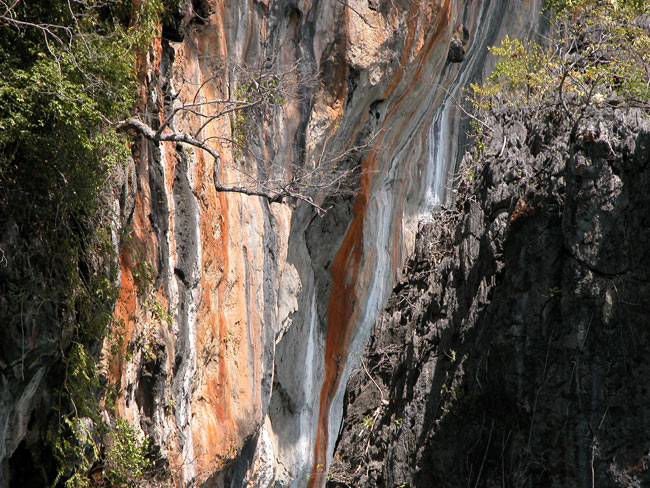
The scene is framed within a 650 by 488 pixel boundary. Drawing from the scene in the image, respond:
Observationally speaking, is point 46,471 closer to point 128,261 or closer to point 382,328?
point 128,261

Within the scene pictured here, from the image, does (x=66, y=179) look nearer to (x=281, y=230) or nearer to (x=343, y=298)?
(x=281, y=230)

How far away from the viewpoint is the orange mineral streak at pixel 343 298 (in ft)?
43.6

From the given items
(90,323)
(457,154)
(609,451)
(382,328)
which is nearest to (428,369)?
(382,328)

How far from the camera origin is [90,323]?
6.00 m

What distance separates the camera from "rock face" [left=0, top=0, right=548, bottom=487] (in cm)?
720

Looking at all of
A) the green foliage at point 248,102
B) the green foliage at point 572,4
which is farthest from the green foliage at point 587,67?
the green foliage at point 248,102

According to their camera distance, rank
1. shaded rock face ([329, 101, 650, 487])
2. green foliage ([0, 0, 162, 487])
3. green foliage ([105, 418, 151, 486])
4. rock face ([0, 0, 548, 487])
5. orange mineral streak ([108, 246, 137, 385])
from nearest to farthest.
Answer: green foliage ([0, 0, 162, 487])
green foliage ([105, 418, 151, 486])
orange mineral streak ([108, 246, 137, 385])
rock face ([0, 0, 548, 487])
shaded rock face ([329, 101, 650, 487])

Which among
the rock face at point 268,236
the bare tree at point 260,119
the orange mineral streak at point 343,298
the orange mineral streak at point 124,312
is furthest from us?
the orange mineral streak at point 343,298

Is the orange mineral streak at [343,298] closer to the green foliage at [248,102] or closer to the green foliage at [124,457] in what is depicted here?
the green foliage at [248,102]

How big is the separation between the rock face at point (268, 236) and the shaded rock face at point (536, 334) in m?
1.84

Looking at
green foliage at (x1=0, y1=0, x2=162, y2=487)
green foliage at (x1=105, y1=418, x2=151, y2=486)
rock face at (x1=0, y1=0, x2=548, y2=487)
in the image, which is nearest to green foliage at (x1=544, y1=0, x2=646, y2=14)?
rock face at (x1=0, y1=0, x2=548, y2=487)

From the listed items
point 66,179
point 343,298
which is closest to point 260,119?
point 66,179

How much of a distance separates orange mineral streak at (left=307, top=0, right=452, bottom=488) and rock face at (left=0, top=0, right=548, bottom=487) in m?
0.05

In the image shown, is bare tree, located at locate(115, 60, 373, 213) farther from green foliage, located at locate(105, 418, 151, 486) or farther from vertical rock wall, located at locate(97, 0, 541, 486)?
green foliage, located at locate(105, 418, 151, 486)
